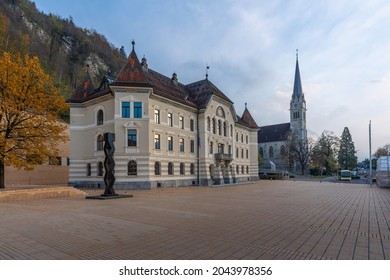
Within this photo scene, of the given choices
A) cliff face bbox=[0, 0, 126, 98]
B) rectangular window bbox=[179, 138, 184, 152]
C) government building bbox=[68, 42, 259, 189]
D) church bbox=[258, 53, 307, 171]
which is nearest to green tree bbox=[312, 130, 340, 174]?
church bbox=[258, 53, 307, 171]

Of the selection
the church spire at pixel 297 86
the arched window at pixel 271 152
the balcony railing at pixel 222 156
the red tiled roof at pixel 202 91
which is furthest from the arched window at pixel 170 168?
the church spire at pixel 297 86

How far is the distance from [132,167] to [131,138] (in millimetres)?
3344

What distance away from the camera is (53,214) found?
39.1ft

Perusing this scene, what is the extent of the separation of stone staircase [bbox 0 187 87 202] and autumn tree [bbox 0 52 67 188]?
2.46 m

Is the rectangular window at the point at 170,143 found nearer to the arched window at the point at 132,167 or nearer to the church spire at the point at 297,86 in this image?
the arched window at the point at 132,167

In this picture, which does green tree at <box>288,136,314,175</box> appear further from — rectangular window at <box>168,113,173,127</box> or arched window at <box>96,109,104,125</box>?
arched window at <box>96,109,104,125</box>

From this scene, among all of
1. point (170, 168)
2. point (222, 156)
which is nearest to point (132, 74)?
point (170, 168)

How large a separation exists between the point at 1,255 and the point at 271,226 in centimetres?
788

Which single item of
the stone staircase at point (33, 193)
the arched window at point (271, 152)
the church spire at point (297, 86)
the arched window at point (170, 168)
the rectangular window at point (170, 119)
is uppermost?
the church spire at point (297, 86)

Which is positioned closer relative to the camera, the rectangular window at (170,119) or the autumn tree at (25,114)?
the autumn tree at (25,114)

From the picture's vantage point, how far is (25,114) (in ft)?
69.5

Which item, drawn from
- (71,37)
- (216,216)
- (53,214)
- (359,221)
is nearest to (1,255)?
(53,214)

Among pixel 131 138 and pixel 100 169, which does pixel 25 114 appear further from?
pixel 100 169

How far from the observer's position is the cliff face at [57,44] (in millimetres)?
68125
